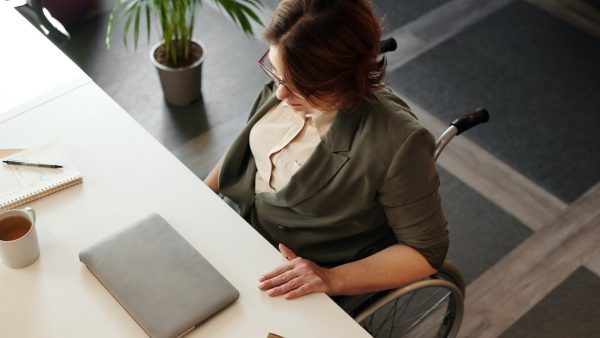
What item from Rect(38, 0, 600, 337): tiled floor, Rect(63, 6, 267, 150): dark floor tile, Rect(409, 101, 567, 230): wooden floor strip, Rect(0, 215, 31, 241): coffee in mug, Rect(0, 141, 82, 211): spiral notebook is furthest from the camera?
Rect(63, 6, 267, 150): dark floor tile

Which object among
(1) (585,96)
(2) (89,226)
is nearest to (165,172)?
(2) (89,226)

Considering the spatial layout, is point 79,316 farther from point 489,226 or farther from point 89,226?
point 489,226

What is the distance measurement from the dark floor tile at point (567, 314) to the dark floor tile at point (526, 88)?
40 cm

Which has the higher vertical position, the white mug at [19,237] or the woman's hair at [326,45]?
the woman's hair at [326,45]

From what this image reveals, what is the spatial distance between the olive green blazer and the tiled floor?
871 millimetres

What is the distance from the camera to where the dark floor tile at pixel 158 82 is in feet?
9.89

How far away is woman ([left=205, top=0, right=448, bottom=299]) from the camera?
1.37 metres

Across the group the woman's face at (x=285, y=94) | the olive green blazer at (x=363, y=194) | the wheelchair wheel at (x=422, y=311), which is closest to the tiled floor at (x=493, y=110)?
the wheelchair wheel at (x=422, y=311)

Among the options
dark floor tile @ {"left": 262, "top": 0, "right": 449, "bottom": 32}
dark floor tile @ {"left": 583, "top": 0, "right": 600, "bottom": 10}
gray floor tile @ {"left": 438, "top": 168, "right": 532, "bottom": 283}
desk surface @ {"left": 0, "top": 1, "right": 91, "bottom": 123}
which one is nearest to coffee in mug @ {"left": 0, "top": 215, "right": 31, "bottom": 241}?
desk surface @ {"left": 0, "top": 1, "right": 91, "bottom": 123}

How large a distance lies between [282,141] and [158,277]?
445mm

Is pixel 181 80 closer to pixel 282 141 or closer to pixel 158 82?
pixel 158 82

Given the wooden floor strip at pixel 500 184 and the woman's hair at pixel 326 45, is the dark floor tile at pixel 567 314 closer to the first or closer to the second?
the wooden floor strip at pixel 500 184

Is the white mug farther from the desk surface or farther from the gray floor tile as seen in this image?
the gray floor tile

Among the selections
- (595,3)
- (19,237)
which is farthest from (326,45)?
(595,3)
